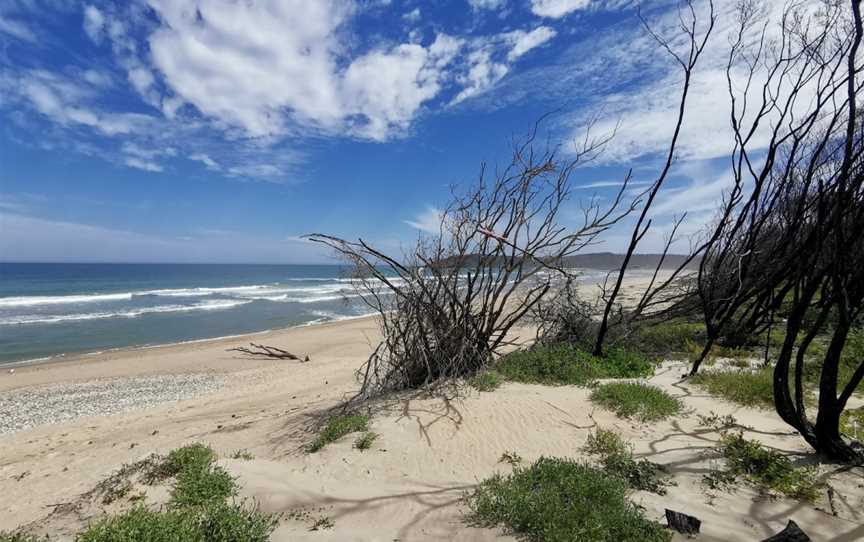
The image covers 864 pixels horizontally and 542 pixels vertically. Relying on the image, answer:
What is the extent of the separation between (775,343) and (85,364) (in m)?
19.8

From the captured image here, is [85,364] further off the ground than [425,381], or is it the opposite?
[425,381]

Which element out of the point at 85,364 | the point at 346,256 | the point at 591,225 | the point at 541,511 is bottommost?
the point at 85,364

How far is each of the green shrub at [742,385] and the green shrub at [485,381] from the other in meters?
3.06

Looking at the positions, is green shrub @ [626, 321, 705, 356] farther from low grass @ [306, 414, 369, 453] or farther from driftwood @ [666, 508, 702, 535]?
driftwood @ [666, 508, 702, 535]

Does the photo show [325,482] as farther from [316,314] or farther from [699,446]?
[316,314]

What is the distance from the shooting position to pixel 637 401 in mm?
5824

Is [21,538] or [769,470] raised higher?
[769,470]

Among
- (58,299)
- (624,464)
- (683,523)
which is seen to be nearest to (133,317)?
(58,299)

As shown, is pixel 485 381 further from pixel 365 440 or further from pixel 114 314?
pixel 114 314

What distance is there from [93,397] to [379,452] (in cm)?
990

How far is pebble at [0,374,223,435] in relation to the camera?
9.55 meters

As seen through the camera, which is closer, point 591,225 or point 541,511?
point 541,511

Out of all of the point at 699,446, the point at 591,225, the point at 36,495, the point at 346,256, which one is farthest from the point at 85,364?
the point at 699,446

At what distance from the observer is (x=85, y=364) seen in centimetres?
1462
